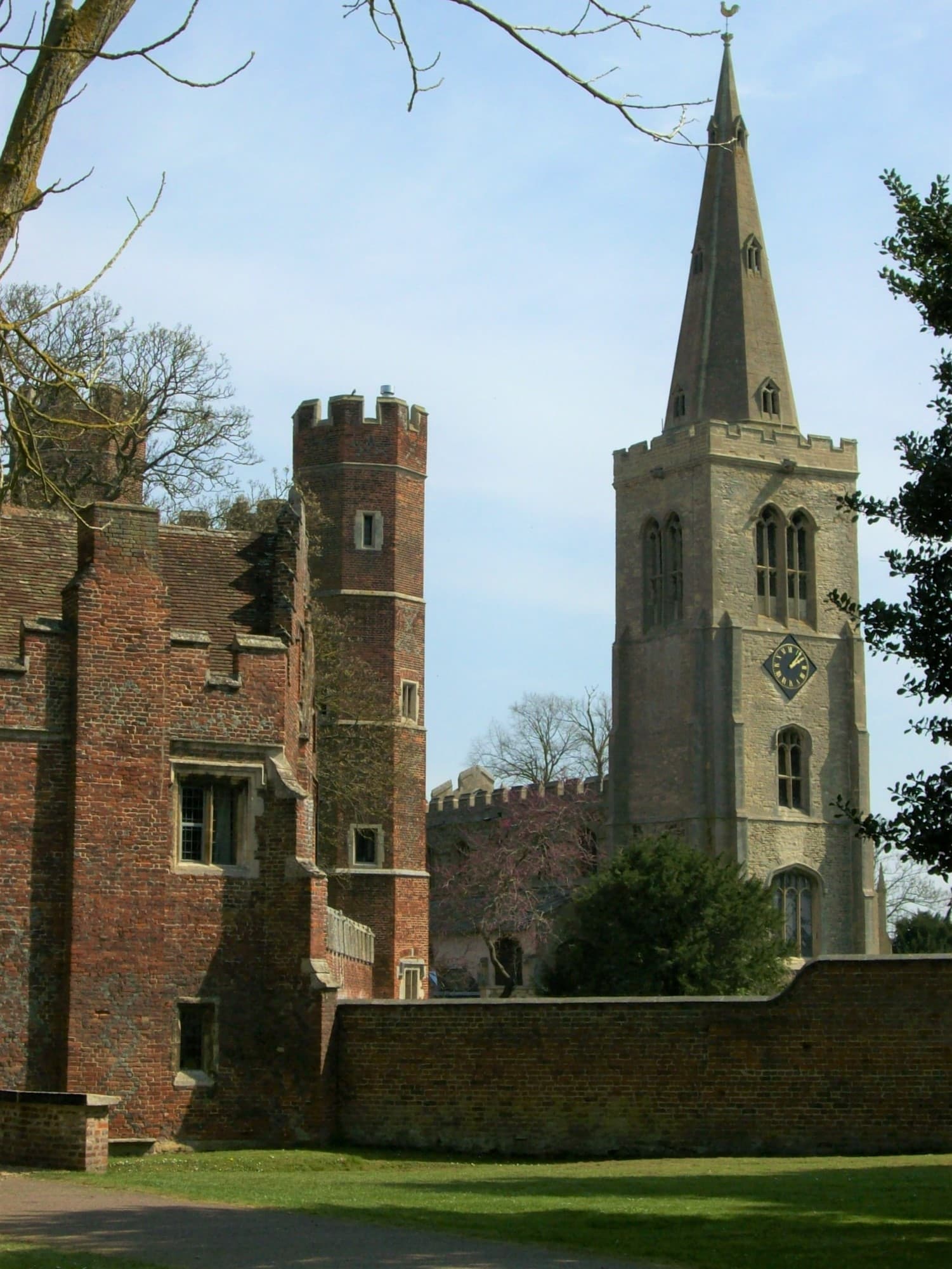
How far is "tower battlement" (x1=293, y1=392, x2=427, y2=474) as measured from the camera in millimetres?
45062

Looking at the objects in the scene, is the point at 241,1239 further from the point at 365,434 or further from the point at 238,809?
the point at 365,434

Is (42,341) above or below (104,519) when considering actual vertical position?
above

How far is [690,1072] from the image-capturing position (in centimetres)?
2161

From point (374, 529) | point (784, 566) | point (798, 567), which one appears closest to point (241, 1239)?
point (374, 529)

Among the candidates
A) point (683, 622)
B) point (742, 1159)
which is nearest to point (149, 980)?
point (742, 1159)

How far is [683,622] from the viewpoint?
225 feet

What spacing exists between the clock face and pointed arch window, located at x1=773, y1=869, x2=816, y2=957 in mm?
6471

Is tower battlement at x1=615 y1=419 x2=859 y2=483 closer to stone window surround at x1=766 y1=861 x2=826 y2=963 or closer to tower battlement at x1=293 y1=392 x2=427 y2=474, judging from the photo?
stone window surround at x1=766 y1=861 x2=826 y2=963

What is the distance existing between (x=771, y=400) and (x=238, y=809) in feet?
168

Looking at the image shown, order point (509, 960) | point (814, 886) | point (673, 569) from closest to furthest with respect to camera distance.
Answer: point (814, 886) < point (673, 569) < point (509, 960)

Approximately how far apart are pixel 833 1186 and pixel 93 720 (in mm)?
10134

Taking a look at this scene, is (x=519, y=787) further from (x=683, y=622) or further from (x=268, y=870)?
(x=268, y=870)

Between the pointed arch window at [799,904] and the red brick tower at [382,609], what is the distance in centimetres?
2459

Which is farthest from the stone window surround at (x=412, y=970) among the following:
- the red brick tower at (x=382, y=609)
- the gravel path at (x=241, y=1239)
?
the gravel path at (x=241, y=1239)
